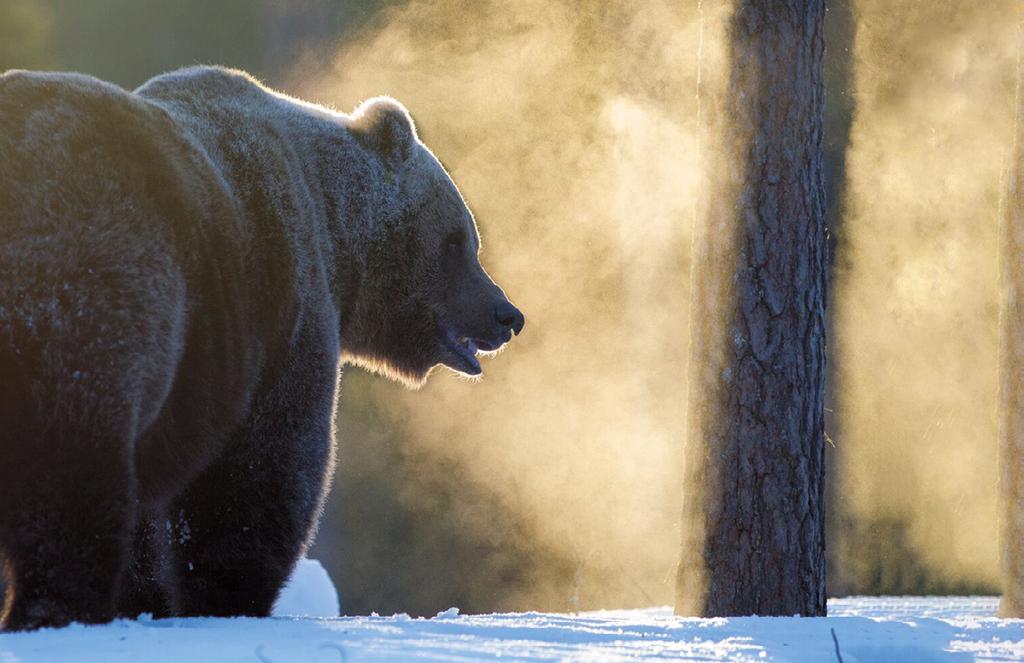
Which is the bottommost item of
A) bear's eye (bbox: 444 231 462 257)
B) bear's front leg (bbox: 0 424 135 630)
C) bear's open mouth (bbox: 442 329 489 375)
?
bear's front leg (bbox: 0 424 135 630)

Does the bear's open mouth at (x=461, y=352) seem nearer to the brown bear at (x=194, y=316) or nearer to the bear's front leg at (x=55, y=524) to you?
the brown bear at (x=194, y=316)

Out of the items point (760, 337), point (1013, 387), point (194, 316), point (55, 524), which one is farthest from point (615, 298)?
point (55, 524)

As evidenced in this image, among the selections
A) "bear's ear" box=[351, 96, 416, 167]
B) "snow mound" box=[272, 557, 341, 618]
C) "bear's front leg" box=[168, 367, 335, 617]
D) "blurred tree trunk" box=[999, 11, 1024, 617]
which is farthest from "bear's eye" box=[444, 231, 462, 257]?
"snow mound" box=[272, 557, 341, 618]

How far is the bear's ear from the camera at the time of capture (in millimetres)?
4930

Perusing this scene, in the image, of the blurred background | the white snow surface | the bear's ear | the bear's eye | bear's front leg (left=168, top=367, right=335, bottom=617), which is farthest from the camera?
the blurred background

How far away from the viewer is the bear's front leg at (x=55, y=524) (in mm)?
2975

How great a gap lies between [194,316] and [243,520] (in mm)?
818

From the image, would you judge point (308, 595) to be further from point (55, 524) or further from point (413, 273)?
point (55, 524)

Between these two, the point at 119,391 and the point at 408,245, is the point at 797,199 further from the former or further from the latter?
the point at 119,391

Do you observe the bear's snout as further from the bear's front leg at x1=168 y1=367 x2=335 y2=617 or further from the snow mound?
the snow mound

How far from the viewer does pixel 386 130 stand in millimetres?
4934

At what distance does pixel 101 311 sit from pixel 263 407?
1069 millimetres

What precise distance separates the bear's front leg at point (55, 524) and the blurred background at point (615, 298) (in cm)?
1030

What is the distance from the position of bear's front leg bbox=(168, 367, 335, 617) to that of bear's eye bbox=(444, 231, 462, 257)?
4.23 feet
